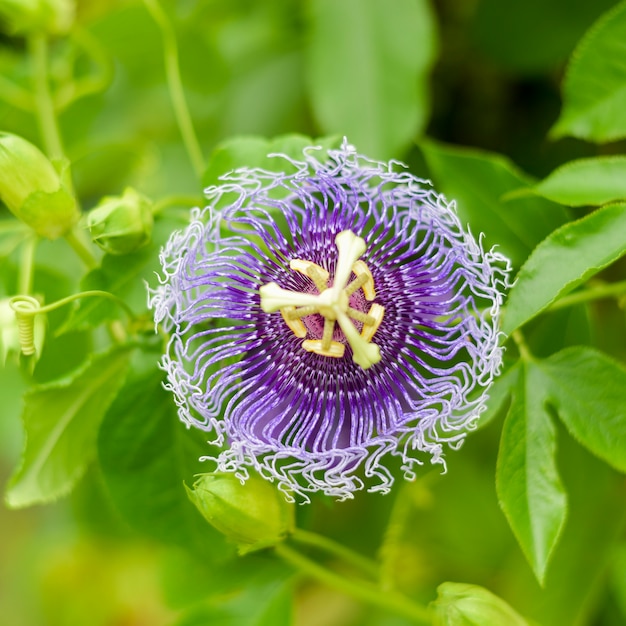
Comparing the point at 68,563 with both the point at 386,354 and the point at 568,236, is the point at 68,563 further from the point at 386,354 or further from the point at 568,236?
the point at 568,236

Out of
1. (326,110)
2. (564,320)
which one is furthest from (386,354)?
(326,110)

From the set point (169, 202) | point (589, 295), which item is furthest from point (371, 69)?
point (589, 295)

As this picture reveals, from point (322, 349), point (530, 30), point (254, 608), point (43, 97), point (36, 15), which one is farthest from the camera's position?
point (530, 30)

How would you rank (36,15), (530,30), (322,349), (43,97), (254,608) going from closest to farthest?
(322,349)
(254,608)
(36,15)
(43,97)
(530,30)

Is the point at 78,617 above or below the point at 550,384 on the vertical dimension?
below

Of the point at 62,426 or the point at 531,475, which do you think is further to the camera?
the point at 62,426

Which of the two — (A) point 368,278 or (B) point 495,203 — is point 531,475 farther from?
(B) point 495,203
